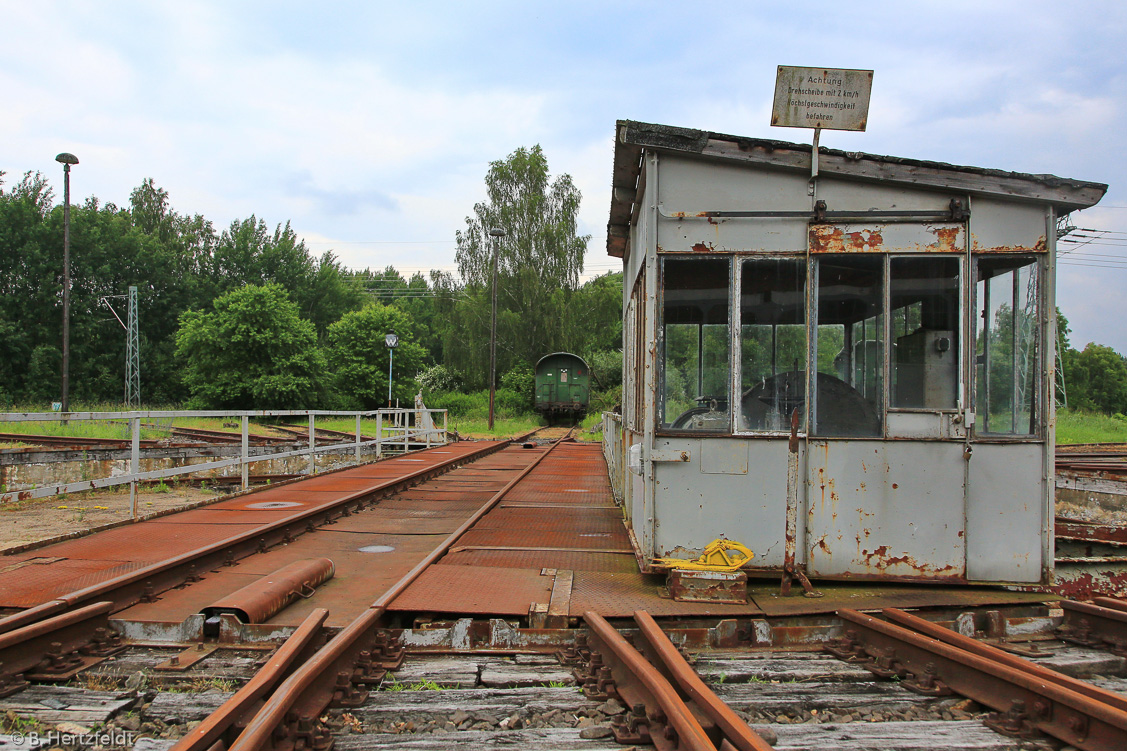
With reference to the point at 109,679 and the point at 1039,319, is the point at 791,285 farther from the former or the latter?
the point at 109,679

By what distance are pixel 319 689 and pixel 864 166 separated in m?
4.43

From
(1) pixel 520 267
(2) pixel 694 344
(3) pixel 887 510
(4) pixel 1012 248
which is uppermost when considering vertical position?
(1) pixel 520 267

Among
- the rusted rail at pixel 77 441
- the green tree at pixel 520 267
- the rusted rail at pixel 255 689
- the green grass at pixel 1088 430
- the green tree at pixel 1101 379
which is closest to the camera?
the rusted rail at pixel 255 689

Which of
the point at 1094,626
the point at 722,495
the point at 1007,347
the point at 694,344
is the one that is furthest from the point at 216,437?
the point at 1094,626

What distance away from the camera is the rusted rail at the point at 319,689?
247 centimetres

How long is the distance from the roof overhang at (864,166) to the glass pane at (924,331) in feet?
1.73

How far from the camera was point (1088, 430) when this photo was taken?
27.7m

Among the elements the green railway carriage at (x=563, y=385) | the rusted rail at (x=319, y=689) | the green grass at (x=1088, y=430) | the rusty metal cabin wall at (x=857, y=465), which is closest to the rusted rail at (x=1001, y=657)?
the rusty metal cabin wall at (x=857, y=465)

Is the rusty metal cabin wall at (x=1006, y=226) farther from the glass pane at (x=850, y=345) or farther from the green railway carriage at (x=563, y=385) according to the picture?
the green railway carriage at (x=563, y=385)

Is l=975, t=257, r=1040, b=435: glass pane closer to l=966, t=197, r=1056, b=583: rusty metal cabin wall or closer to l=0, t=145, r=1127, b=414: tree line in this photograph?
l=966, t=197, r=1056, b=583: rusty metal cabin wall

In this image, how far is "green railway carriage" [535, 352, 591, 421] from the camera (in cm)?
3344

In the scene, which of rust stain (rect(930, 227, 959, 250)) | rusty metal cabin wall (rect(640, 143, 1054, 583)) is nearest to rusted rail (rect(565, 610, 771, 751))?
rusty metal cabin wall (rect(640, 143, 1054, 583))

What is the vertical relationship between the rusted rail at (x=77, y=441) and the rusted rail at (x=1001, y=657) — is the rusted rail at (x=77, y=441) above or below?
above

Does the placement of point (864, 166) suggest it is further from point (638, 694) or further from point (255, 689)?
point (255, 689)
